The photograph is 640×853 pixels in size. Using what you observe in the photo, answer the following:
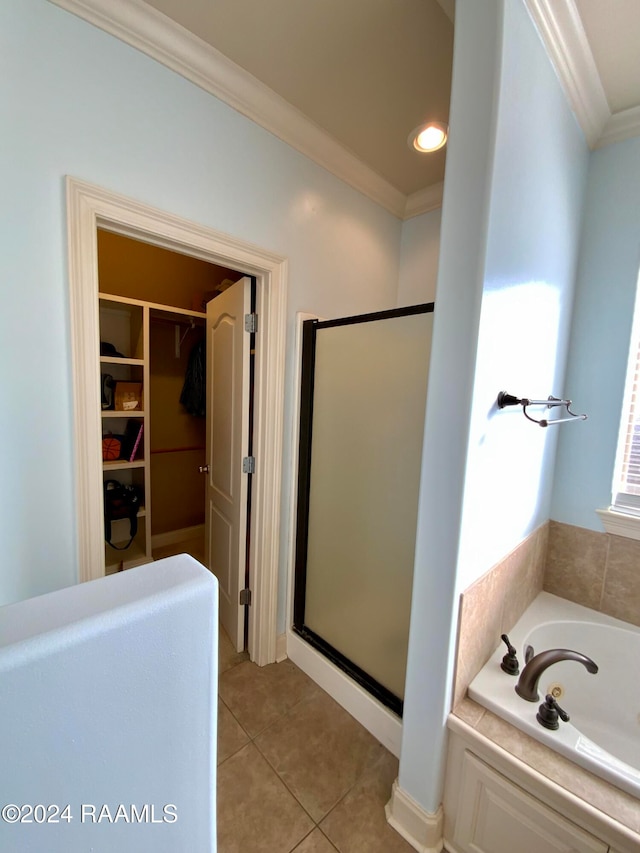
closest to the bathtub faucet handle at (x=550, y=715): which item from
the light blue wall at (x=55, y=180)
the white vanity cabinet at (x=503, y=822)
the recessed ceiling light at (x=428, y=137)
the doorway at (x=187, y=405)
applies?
the white vanity cabinet at (x=503, y=822)

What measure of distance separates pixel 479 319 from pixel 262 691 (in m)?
1.88

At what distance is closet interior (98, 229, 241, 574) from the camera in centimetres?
245

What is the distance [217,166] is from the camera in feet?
4.53

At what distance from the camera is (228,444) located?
1.94 m

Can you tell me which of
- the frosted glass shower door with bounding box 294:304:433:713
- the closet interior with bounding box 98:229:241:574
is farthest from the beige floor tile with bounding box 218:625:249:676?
the closet interior with bounding box 98:229:241:574

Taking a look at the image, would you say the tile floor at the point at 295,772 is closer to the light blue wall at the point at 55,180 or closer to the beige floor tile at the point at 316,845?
the beige floor tile at the point at 316,845

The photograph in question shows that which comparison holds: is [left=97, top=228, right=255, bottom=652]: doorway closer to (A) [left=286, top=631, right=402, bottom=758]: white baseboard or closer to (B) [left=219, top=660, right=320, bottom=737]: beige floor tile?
(B) [left=219, top=660, right=320, bottom=737]: beige floor tile

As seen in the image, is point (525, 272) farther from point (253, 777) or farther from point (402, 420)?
point (253, 777)

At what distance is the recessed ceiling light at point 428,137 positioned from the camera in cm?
149

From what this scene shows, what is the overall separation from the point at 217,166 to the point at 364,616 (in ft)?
6.61

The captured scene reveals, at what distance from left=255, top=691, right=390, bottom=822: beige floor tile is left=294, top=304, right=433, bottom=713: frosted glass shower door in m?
0.19

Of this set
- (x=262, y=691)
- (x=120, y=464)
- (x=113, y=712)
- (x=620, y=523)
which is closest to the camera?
(x=113, y=712)

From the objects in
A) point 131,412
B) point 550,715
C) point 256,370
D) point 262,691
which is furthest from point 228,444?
point 550,715

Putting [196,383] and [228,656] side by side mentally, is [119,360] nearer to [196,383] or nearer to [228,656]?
[196,383]
